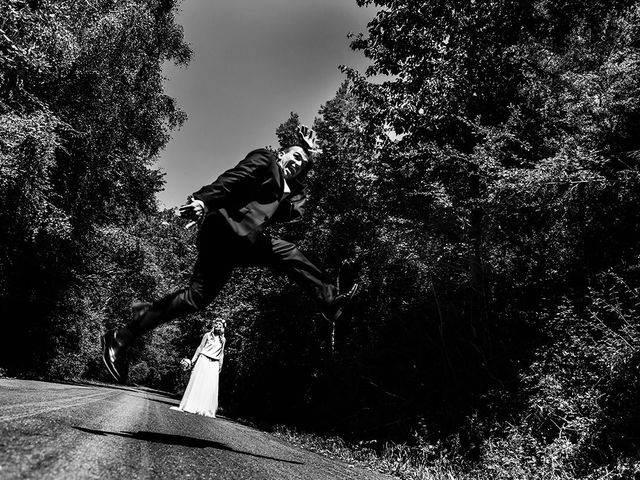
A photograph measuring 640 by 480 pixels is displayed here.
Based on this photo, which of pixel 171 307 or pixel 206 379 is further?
pixel 206 379

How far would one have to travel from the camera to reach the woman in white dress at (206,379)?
930cm

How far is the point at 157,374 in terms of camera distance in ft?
197

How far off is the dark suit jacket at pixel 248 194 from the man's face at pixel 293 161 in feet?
1.01

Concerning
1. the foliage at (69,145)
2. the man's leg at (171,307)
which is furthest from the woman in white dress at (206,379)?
the man's leg at (171,307)

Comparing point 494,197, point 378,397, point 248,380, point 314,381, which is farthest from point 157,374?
point 494,197

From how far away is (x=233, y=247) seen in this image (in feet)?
10.0

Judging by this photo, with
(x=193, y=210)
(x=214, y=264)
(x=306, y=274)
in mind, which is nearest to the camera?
(x=193, y=210)

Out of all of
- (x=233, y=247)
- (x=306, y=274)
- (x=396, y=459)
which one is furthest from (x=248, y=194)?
(x=396, y=459)

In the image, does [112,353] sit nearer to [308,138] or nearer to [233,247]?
[233,247]

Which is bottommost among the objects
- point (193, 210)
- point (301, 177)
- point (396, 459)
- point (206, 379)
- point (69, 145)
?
point (396, 459)

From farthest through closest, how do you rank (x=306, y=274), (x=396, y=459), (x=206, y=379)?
1. (x=206, y=379)
2. (x=396, y=459)
3. (x=306, y=274)

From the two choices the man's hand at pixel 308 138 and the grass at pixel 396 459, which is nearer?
the man's hand at pixel 308 138

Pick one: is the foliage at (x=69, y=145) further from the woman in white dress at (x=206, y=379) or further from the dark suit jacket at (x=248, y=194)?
the dark suit jacket at (x=248, y=194)

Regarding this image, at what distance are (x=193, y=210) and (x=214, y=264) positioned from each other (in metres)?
0.54
